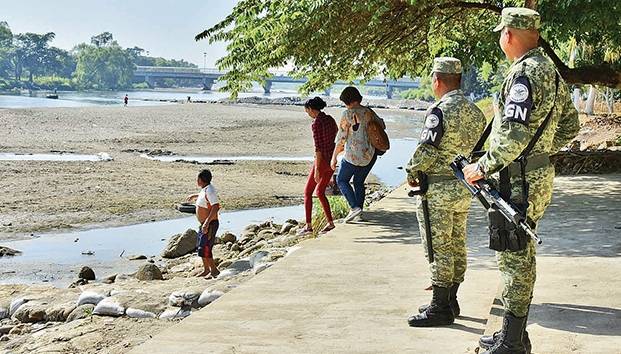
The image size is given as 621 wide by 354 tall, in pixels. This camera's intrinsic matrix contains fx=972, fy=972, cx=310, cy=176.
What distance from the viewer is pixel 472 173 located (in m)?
5.42

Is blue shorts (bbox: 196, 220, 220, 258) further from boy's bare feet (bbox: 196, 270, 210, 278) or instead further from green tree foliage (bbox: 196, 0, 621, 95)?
green tree foliage (bbox: 196, 0, 621, 95)

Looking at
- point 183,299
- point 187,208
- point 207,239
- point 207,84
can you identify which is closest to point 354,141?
point 207,239

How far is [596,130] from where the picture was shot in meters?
39.4

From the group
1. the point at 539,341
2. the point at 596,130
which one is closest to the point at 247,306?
the point at 539,341

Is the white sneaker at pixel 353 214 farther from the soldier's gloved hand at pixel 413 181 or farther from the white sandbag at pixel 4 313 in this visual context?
the soldier's gloved hand at pixel 413 181

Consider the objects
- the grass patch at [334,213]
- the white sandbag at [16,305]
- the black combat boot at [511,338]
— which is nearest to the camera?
the black combat boot at [511,338]

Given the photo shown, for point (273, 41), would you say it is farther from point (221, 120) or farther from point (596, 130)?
point (221, 120)

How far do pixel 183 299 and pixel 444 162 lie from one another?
3290 millimetres

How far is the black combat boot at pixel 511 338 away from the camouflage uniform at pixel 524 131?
0.14 feet

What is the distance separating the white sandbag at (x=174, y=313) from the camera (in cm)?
848

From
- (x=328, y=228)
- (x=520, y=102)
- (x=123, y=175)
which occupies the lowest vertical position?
(x=123, y=175)

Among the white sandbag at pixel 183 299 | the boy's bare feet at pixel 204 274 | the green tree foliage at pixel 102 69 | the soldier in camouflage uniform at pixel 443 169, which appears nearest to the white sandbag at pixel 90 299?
the white sandbag at pixel 183 299

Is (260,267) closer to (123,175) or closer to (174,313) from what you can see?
(174,313)

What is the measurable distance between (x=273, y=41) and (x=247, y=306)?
623 cm
